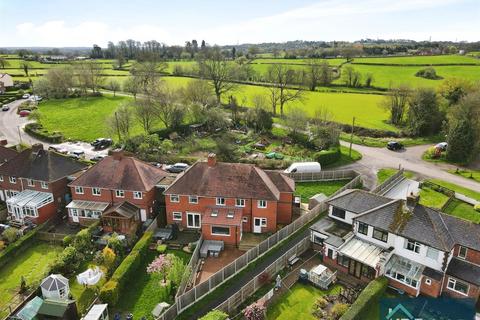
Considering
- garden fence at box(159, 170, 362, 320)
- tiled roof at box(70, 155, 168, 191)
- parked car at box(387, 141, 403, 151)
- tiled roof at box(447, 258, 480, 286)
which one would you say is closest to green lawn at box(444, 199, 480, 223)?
tiled roof at box(447, 258, 480, 286)

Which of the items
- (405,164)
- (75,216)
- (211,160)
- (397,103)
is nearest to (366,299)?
(211,160)

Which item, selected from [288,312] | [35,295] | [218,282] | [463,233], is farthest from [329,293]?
[35,295]

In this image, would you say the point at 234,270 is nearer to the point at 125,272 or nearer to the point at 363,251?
the point at 125,272

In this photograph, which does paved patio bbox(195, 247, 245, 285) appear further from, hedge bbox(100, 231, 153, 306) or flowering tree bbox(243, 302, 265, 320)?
flowering tree bbox(243, 302, 265, 320)

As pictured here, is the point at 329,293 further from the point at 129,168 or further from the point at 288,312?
the point at 129,168

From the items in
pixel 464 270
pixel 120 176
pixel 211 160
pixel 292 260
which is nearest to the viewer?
pixel 464 270

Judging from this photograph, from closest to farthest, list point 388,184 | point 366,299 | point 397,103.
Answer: point 366,299, point 388,184, point 397,103

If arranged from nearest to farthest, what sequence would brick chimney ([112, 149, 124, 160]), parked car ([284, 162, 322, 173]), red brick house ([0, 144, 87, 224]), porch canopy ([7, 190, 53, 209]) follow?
porch canopy ([7, 190, 53, 209]) < red brick house ([0, 144, 87, 224]) < brick chimney ([112, 149, 124, 160]) < parked car ([284, 162, 322, 173])
